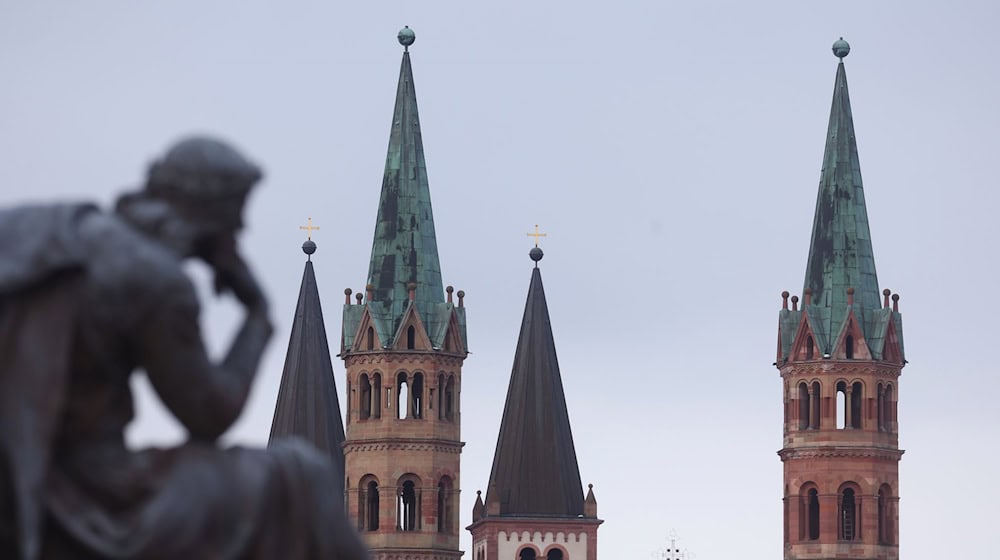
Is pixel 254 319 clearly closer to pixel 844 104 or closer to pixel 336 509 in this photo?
pixel 336 509

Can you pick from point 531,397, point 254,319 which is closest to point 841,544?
→ point 531,397

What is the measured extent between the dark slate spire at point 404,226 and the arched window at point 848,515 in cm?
1081

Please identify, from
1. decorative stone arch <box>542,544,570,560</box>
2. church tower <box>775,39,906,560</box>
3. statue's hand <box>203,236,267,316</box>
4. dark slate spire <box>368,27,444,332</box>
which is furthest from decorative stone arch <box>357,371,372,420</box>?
statue's hand <box>203,236,267,316</box>

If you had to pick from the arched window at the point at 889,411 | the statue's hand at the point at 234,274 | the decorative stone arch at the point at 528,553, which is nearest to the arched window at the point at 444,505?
the decorative stone arch at the point at 528,553

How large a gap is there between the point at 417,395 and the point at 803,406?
30.4ft

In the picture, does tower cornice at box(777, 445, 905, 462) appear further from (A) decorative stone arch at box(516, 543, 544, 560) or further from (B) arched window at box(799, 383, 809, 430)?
(A) decorative stone arch at box(516, 543, 544, 560)

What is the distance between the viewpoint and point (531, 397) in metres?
73.6

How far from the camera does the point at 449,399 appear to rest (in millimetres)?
75625

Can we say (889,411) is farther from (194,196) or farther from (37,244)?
(37,244)

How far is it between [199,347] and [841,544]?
66.2m

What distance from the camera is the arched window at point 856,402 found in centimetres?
7369

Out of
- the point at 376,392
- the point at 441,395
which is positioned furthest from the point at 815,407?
the point at 376,392

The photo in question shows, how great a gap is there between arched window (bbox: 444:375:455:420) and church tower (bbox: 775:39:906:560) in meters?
7.92

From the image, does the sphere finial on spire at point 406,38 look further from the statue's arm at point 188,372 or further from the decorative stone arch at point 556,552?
the statue's arm at point 188,372
